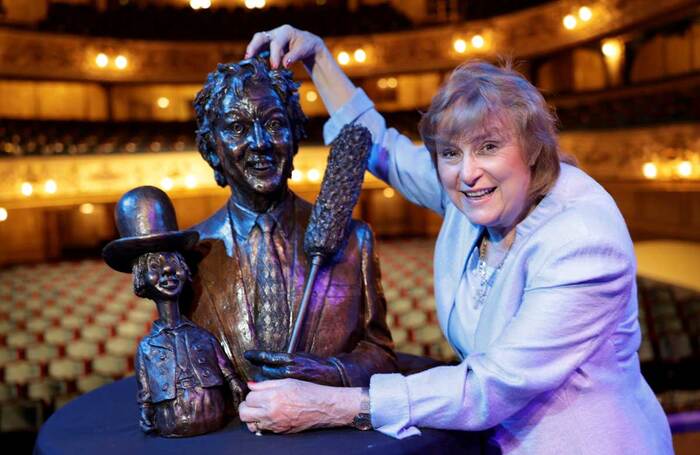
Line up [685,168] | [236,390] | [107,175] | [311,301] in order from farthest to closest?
[107,175], [685,168], [311,301], [236,390]

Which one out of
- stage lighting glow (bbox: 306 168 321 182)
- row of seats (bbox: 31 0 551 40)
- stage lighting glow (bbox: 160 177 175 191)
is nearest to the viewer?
stage lighting glow (bbox: 160 177 175 191)

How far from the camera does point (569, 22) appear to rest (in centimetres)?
1262

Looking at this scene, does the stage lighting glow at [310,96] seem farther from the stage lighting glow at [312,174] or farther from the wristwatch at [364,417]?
the wristwatch at [364,417]

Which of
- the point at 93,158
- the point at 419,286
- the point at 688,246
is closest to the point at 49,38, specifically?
the point at 93,158

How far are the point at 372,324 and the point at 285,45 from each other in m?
0.80

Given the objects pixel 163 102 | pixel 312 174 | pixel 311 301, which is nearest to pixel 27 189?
pixel 312 174

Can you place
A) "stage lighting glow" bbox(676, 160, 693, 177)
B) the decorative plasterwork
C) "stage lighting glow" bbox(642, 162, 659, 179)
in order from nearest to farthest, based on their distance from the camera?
"stage lighting glow" bbox(676, 160, 693, 177) < "stage lighting glow" bbox(642, 162, 659, 179) < the decorative plasterwork

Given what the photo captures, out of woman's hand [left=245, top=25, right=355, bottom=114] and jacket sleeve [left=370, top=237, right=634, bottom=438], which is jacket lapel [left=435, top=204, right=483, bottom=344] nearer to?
jacket sleeve [left=370, top=237, right=634, bottom=438]

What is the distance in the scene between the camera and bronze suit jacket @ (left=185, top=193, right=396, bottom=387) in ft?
5.31

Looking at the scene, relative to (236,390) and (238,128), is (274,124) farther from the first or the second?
(236,390)

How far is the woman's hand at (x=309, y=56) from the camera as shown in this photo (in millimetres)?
1719

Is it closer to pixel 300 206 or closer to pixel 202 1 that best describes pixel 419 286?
pixel 300 206

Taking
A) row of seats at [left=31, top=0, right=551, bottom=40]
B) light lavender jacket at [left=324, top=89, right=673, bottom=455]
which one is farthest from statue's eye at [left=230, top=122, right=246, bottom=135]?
row of seats at [left=31, top=0, right=551, bottom=40]

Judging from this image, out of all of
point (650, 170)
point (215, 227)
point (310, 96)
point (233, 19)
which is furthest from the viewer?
point (310, 96)
